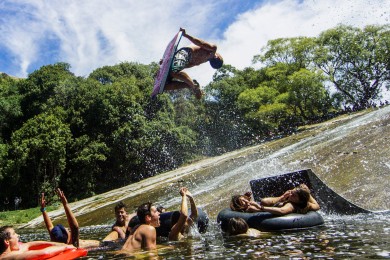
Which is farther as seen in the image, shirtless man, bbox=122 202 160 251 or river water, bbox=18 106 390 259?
shirtless man, bbox=122 202 160 251

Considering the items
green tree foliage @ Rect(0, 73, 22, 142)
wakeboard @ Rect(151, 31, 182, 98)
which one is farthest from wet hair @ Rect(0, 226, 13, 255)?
green tree foliage @ Rect(0, 73, 22, 142)

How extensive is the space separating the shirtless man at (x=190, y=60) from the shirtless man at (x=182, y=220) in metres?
2.31

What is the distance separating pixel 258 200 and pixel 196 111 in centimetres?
4069

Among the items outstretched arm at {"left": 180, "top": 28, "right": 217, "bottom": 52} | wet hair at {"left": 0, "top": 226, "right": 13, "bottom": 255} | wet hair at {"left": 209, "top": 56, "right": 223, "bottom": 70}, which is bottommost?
wet hair at {"left": 0, "top": 226, "right": 13, "bottom": 255}

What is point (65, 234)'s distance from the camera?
6.68 metres

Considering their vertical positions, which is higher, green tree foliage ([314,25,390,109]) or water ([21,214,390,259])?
green tree foliage ([314,25,390,109])

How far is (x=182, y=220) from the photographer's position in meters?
7.21

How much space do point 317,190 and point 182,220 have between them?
3.28 metres

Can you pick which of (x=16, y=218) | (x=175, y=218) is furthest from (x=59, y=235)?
(x=16, y=218)

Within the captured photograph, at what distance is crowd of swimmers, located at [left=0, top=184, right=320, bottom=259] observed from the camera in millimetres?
5440

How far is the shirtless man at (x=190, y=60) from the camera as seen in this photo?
8172mm

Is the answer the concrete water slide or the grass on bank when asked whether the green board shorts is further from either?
the grass on bank

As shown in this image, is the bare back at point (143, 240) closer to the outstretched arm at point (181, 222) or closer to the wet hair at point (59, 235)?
the outstretched arm at point (181, 222)

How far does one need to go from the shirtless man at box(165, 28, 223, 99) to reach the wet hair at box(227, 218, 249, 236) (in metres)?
2.85
